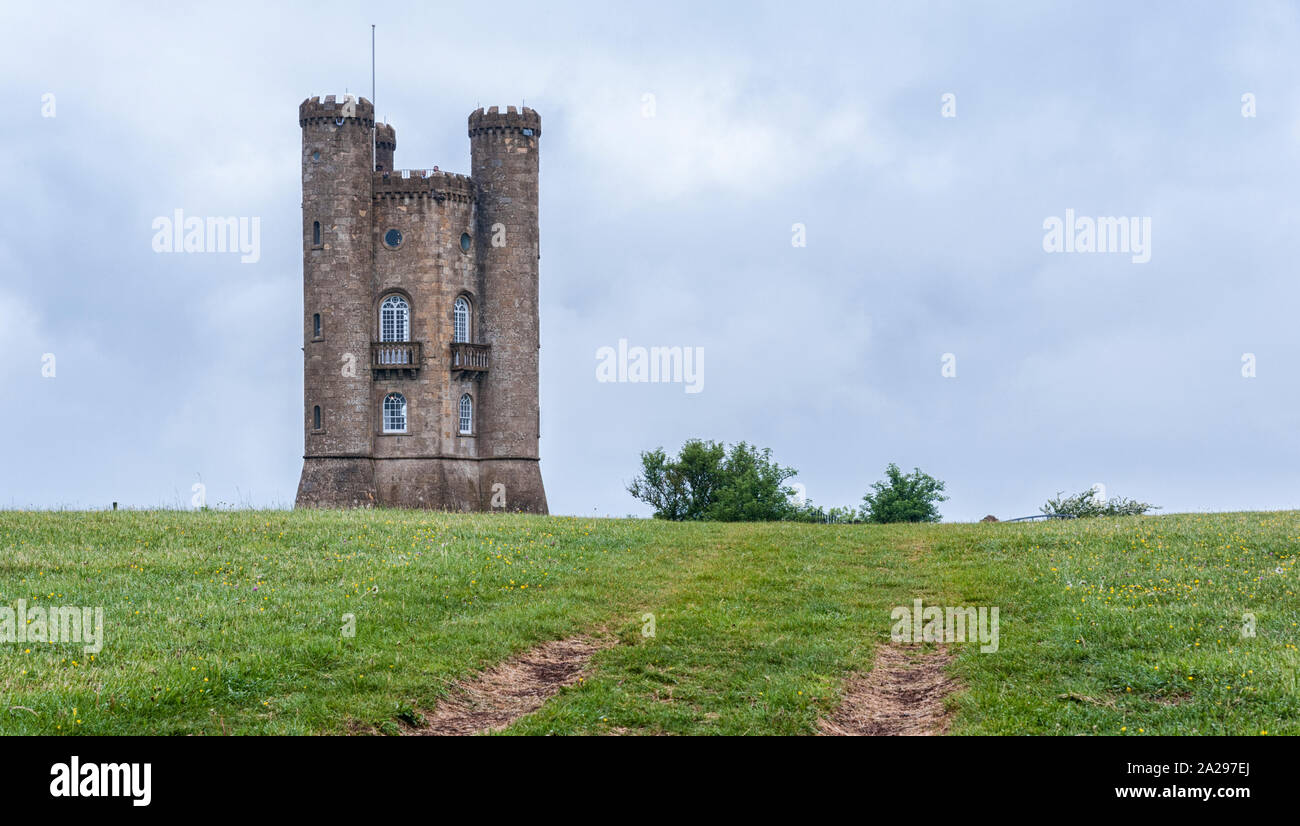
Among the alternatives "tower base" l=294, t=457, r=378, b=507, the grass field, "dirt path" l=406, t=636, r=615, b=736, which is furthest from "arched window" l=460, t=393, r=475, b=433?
"dirt path" l=406, t=636, r=615, b=736

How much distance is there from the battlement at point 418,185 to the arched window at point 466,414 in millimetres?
8594

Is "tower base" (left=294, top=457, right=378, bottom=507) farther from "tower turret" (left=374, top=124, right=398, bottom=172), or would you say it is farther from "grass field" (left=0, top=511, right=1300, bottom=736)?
"grass field" (left=0, top=511, right=1300, bottom=736)

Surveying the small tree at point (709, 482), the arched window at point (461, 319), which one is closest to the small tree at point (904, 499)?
the small tree at point (709, 482)

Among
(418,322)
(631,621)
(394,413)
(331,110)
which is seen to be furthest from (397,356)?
(631,621)

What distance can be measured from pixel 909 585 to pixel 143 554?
48.6ft

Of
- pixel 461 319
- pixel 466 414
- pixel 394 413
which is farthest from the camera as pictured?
pixel 466 414

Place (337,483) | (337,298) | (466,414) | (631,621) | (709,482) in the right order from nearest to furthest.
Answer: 1. (631,621)
2. (337,483)
3. (337,298)
4. (466,414)
5. (709,482)

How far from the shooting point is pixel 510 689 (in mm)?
15383

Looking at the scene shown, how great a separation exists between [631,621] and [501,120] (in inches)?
1515

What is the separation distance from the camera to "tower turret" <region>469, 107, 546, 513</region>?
53000 mm

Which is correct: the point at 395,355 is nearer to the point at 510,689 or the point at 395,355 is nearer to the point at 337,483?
the point at 337,483

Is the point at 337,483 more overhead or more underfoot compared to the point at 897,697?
more overhead
